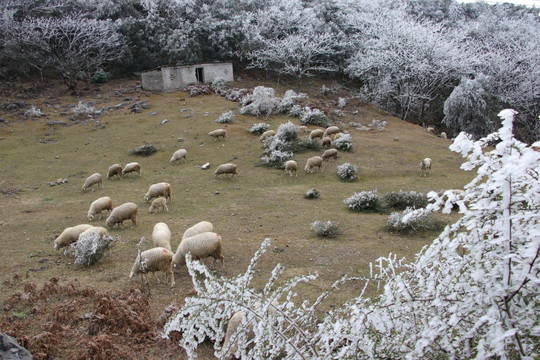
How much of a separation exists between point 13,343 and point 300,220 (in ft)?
31.5

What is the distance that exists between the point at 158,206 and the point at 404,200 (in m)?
9.40

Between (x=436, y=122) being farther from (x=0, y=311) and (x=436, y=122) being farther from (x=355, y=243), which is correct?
(x=0, y=311)

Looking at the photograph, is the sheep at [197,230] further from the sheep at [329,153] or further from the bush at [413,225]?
the sheep at [329,153]

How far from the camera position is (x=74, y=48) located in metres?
37.8

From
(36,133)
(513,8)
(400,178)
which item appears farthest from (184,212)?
(513,8)

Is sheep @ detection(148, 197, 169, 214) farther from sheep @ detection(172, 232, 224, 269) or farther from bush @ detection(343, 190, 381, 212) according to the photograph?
bush @ detection(343, 190, 381, 212)

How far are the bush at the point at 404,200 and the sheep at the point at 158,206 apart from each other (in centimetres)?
859

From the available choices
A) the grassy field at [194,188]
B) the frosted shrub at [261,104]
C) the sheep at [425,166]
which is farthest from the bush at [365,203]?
the frosted shrub at [261,104]

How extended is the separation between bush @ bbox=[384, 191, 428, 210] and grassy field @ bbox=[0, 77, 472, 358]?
4.40 ft

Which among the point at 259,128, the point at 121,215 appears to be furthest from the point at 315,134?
the point at 121,215

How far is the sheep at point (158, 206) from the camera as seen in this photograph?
1470cm

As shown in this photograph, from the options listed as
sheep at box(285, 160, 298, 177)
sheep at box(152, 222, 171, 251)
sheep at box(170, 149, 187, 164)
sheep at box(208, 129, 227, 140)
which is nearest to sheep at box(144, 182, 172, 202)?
sheep at box(152, 222, 171, 251)

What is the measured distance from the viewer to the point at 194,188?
713 inches

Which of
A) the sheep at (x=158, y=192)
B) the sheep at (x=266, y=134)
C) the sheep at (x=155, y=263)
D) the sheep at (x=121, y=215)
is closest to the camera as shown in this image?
the sheep at (x=155, y=263)
